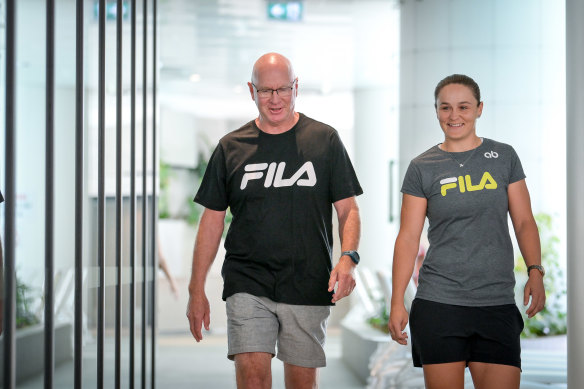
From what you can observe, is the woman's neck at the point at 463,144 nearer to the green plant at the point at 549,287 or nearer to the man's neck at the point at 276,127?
the man's neck at the point at 276,127

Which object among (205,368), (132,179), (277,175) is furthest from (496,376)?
(205,368)

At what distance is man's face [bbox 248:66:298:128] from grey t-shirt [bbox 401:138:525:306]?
1.74 ft

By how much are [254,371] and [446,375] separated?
24.4 inches

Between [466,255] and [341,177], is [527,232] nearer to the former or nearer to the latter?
[466,255]

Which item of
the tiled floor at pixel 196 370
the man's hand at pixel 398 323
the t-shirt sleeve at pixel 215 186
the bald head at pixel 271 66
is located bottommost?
the tiled floor at pixel 196 370

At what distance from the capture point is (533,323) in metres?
7.32

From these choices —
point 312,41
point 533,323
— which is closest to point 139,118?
point 533,323

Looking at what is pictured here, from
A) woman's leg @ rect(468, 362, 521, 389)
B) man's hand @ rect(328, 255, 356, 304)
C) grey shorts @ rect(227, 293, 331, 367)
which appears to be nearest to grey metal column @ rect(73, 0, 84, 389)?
grey shorts @ rect(227, 293, 331, 367)

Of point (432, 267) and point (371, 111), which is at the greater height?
point (371, 111)

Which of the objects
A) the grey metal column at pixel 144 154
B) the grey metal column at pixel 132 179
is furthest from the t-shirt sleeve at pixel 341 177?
the grey metal column at pixel 144 154

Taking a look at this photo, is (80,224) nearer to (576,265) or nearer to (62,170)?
(576,265)

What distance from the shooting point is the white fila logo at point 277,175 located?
9.64ft

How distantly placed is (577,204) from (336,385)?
3828 mm

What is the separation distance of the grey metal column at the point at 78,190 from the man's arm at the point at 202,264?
0.38 m
